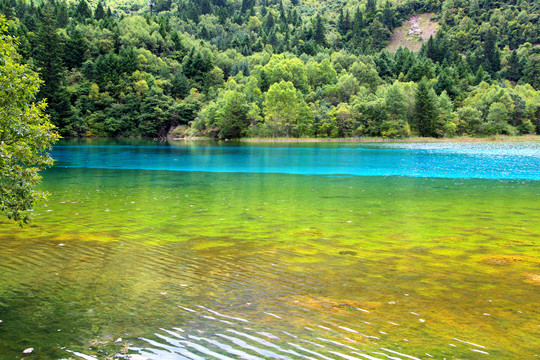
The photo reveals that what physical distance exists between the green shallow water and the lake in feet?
0.15

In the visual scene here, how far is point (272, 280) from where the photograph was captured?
11.2 m

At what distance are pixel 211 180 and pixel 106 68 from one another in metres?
141

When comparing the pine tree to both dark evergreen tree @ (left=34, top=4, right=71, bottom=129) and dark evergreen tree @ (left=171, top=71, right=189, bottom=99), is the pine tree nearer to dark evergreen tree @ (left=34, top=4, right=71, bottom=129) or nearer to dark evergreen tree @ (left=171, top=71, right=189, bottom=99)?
dark evergreen tree @ (left=171, top=71, right=189, bottom=99)

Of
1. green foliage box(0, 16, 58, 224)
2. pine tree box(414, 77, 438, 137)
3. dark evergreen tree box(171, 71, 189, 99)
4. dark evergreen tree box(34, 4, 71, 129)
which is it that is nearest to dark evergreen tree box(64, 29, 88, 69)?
dark evergreen tree box(34, 4, 71, 129)

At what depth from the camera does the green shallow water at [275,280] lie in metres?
7.80

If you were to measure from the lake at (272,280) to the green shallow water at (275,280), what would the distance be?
1.8 inches

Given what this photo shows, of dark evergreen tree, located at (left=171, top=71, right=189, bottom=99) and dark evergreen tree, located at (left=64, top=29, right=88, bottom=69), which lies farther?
dark evergreen tree, located at (left=171, top=71, right=189, bottom=99)

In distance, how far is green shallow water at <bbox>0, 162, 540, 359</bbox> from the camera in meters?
7.80

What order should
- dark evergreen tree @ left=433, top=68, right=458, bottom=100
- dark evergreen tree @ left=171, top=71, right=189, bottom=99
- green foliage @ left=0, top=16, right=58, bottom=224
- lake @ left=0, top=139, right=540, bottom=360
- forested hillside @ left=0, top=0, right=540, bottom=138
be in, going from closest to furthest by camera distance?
1. lake @ left=0, top=139, right=540, bottom=360
2. green foliage @ left=0, top=16, right=58, bottom=224
3. forested hillside @ left=0, top=0, right=540, bottom=138
4. dark evergreen tree @ left=433, top=68, right=458, bottom=100
5. dark evergreen tree @ left=171, top=71, right=189, bottom=99

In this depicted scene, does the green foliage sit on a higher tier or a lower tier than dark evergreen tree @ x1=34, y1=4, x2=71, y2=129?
lower

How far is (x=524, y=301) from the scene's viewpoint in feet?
32.0

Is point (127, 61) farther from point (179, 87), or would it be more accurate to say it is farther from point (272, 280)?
point (272, 280)

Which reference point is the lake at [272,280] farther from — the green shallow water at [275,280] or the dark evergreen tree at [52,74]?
the dark evergreen tree at [52,74]

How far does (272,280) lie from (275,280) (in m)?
0.08
